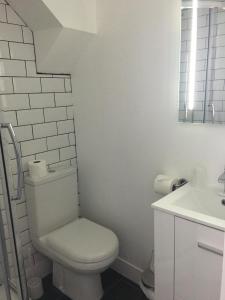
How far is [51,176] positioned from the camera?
6.34ft

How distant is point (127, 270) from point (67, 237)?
59cm

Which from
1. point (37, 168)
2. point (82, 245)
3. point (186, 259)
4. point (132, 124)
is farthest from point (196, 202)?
point (37, 168)

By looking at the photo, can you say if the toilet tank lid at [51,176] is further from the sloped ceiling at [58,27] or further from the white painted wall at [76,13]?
the white painted wall at [76,13]

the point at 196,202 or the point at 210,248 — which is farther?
the point at 196,202

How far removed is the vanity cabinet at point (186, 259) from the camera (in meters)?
1.18

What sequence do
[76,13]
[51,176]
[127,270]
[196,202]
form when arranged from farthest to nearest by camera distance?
1. [127,270]
2. [51,176]
3. [76,13]
4. [196,202]

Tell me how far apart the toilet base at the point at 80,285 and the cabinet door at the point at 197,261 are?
2.25 ft

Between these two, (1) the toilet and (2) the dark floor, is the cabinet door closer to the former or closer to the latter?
(1) the toilet

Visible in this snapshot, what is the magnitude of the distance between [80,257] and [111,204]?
21.2 inches

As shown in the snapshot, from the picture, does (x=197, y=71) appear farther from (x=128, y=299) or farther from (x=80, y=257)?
(x=128, y=299)

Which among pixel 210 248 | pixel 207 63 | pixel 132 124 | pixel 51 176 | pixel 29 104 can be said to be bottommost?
pixel 210 248

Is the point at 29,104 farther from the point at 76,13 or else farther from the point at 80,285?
the point at 80,285

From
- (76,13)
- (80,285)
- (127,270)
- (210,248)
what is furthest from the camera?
(127,270)

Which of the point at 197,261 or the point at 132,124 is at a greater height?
the point at 132,124
